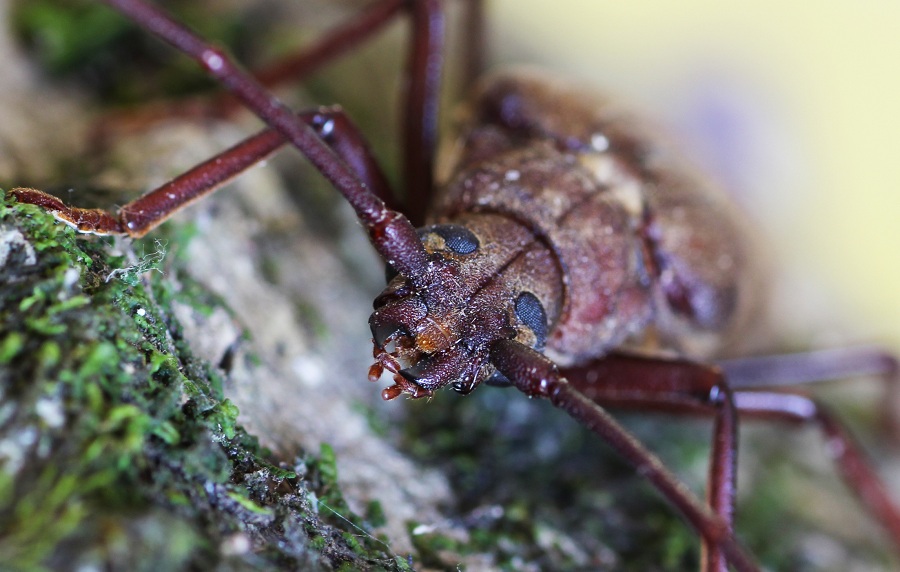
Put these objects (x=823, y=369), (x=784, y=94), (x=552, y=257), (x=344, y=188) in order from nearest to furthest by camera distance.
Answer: (x=344, y=188), (x=552, y=257), (x=823, y=369), (x=784, y=94)

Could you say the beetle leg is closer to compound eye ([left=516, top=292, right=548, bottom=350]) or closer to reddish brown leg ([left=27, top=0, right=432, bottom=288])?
compound eye ([left=516, top=292, right=548, bottom=350])

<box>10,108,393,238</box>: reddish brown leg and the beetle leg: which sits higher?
the beetle leg

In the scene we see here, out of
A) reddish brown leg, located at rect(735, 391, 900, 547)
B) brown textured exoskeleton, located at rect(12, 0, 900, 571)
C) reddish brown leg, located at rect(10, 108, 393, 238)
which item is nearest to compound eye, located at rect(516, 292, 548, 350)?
brown textured exoskeleton, located at rect(12, 0, 900, 571)

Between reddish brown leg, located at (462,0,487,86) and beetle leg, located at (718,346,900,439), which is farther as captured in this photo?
reddish brown leg, located at (462,0,487,86)

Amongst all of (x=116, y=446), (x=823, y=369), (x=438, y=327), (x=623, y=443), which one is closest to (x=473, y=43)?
(x=823, y=369)

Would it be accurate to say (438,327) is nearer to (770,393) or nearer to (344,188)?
(344,188)

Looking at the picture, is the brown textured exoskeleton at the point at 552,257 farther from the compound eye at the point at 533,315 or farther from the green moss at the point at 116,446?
the green moss at the point at 116,446

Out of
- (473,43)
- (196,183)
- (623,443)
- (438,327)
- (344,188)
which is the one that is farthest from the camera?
(473,43)
